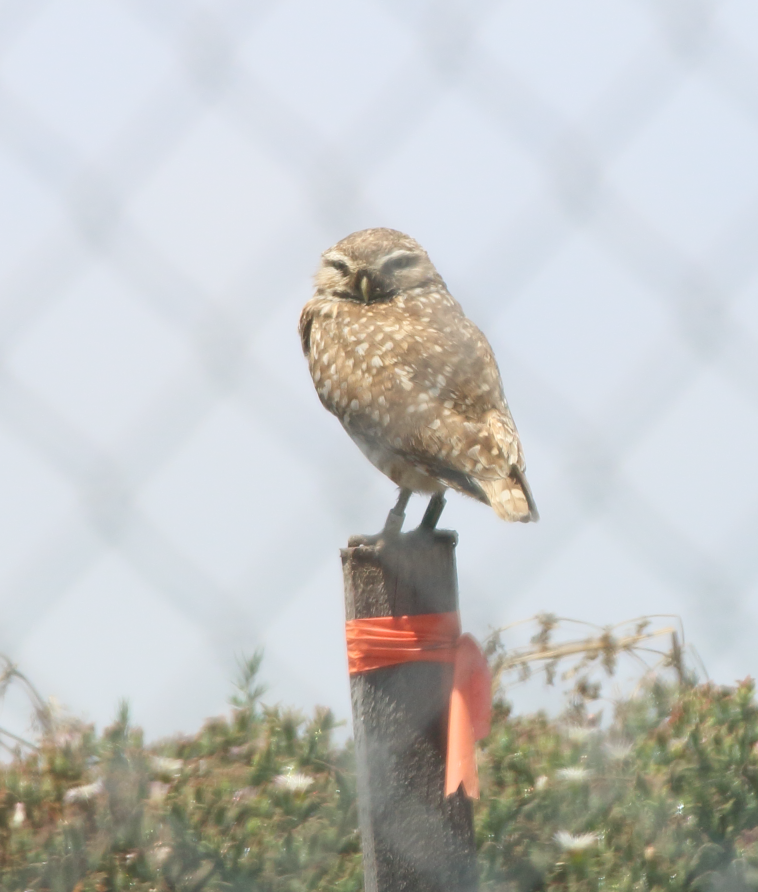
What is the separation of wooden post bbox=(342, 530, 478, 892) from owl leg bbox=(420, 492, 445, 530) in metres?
0.57

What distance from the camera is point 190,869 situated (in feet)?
9.37

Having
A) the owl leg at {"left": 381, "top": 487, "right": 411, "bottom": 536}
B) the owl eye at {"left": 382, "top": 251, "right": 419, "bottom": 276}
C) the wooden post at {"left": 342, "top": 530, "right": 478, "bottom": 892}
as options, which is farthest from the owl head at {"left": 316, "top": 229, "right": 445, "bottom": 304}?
the wooden post at {"left": 342, "top": 530, "right": 478, "bottom": 892}

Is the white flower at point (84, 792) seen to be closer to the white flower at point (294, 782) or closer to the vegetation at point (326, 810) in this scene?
the vegetation at point (326, 810)

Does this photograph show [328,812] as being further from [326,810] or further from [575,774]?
[575,774]

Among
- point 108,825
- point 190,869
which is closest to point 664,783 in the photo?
point 190,869

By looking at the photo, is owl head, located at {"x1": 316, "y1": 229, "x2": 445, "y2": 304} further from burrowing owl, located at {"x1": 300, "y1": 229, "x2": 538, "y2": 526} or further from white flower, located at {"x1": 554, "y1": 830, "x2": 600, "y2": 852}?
white flower, located at {"x1": 554, "y1": 830, "x2": 600, "y2": 852}

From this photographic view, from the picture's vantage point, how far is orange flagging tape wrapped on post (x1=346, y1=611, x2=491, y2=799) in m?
2.28

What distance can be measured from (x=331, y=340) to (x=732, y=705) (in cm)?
169

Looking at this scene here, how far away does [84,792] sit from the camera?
3.02m

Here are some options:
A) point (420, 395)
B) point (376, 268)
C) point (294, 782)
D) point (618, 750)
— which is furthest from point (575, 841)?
point (376, 268)

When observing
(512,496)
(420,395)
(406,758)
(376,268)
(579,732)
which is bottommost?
(406,758)

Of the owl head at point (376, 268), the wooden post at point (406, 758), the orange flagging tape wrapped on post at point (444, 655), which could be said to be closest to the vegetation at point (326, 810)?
the wooden post at point (406, 758)

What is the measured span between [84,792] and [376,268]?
1.85 m

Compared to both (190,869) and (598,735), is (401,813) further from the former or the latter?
(598,735)
